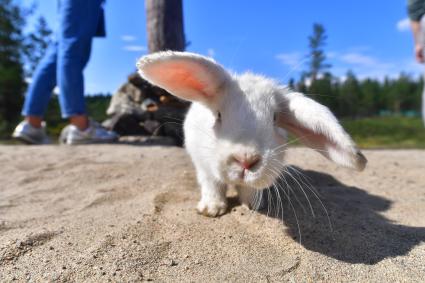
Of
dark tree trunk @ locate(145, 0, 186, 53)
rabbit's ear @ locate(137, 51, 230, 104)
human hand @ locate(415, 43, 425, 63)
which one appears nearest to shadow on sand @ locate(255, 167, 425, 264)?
rabbit's ear @ locate(137, 51, 230, 104)

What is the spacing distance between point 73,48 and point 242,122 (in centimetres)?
371

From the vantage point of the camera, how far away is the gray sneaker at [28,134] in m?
5.83

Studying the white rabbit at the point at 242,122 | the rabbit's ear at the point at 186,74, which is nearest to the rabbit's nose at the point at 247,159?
the white rabbit at the point at 242,122

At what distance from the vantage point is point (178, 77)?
2.30 m

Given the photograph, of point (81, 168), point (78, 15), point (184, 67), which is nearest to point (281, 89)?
point (184, 67)

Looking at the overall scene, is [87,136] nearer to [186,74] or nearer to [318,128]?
[186,74]

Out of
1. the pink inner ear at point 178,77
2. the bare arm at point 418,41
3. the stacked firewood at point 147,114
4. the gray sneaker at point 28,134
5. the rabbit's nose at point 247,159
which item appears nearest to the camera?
the rabbit's nose at point 247,159

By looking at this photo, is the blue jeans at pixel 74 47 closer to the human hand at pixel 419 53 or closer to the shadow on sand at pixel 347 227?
the shadow on sand at pixel 347 227

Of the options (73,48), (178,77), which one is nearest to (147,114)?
(73,48)

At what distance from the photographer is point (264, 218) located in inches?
101

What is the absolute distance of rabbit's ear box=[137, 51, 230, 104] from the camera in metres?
2.10

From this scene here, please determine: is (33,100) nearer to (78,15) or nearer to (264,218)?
(78,15)

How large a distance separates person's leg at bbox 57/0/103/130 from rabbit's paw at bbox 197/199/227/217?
310cm

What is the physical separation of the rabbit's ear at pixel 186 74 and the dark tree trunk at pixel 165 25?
3.21m
